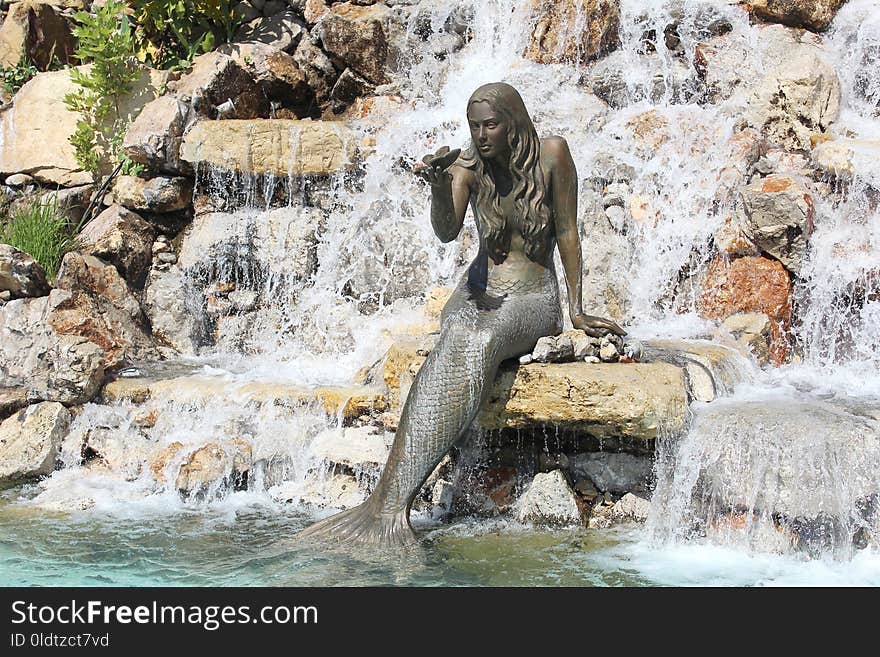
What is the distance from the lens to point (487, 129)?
4.85m

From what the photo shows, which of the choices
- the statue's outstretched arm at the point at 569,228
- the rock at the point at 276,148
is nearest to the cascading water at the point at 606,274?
the rock at the point at 276,148

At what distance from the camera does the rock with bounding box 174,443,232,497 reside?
225 inches

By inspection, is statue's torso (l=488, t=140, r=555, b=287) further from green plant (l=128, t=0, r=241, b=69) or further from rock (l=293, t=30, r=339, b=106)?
green plant (l=128, t=0, r=241, b=69)

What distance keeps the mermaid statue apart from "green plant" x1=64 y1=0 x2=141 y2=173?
5.07 meters

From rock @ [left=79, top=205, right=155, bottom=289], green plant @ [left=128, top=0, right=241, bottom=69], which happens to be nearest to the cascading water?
rock @ [left=79, top=205, right=155, bottom=289]

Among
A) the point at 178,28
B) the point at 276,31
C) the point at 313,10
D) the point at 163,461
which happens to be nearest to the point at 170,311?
the point at 163,461

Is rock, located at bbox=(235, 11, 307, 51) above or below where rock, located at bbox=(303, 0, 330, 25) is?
below

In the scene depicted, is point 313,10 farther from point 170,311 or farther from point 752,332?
point 752,332

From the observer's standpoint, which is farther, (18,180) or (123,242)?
(18,180)

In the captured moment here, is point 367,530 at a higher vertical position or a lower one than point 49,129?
lower

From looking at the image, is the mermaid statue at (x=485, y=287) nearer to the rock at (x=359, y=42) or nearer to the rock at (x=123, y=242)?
the rock at (x=123, y=242)

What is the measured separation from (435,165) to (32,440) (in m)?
3.18

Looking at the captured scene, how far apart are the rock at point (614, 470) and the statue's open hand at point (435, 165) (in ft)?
5.32

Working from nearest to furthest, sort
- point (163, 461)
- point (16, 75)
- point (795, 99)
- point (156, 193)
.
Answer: point (163, 461), point (156, 193), point (795, 99), point (16, 75)
